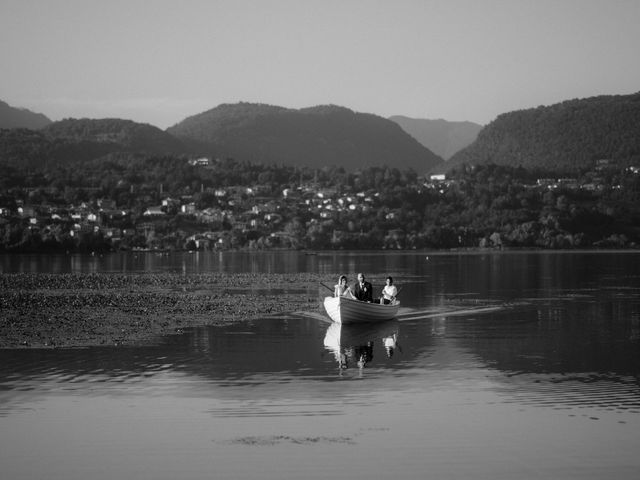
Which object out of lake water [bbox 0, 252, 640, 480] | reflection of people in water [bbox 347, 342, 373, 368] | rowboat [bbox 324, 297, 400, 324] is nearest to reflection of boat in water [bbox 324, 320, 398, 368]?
reflection of people in water [bbox 347, 342, 373, 368]

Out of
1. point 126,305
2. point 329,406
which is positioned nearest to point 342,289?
point 126,305

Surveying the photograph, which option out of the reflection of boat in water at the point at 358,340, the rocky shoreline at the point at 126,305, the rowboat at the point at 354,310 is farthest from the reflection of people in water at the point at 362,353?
the rocky shoreline at the point at 126,305

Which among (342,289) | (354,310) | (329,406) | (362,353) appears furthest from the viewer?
(342,289)

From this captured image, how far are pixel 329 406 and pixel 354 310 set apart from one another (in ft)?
64.6

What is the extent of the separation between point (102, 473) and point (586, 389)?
41.3ft

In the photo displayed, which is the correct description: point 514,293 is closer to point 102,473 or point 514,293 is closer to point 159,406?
point 159,406

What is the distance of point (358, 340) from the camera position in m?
36.6

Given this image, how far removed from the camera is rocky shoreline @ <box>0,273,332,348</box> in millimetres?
35344

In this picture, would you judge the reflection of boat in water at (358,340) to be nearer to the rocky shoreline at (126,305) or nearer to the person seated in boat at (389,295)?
the person seated in boat at (389,295)

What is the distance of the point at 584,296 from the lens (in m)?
58.6

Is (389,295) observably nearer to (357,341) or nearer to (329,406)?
Answer: (357,341)

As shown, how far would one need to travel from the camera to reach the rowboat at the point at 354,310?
41.4m

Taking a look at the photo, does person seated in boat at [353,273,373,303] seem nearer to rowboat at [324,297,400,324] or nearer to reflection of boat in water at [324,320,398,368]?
rowboat at [324,297,400,324]

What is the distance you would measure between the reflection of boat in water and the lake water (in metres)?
0.11
